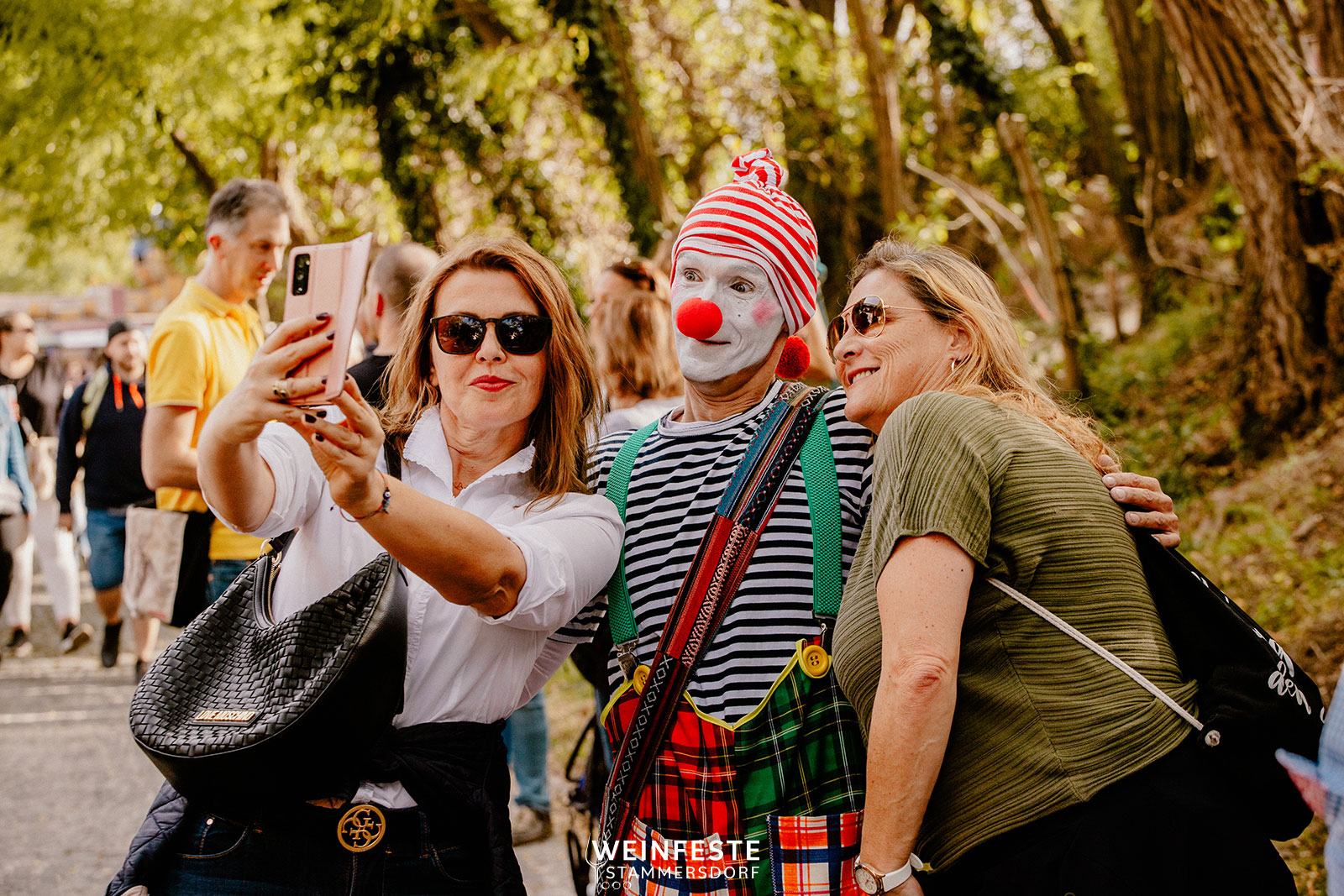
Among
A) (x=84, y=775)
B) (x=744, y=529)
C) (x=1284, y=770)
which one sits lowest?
(x=84, y=775)

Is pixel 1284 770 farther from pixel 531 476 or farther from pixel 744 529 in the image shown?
pixel 531 476

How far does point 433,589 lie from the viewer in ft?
5.74

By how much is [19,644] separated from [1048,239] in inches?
293

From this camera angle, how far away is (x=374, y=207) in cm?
1320

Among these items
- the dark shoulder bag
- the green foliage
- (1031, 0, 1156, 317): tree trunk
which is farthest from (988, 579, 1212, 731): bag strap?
(1031, 0, 1156, 317): tree trunk

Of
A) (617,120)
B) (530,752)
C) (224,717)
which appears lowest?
(530,752)

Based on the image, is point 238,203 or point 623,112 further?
point 623,112

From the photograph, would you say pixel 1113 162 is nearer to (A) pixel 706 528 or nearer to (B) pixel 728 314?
(B) pixel 728 314

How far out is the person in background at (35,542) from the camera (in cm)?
660

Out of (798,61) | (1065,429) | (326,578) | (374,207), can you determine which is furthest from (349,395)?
(374,207)

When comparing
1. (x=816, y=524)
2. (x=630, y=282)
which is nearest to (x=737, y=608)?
(x=816, y=524)

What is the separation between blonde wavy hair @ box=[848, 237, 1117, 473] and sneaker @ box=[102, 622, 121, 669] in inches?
227

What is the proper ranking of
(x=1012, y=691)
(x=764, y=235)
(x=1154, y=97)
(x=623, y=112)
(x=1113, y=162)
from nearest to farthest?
(x=1012, y=691) → (x=764, y=235) → (x=623, y=112) → (x=1154, y=97) → (x=1113, y=162)

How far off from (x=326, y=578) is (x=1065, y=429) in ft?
4.34
